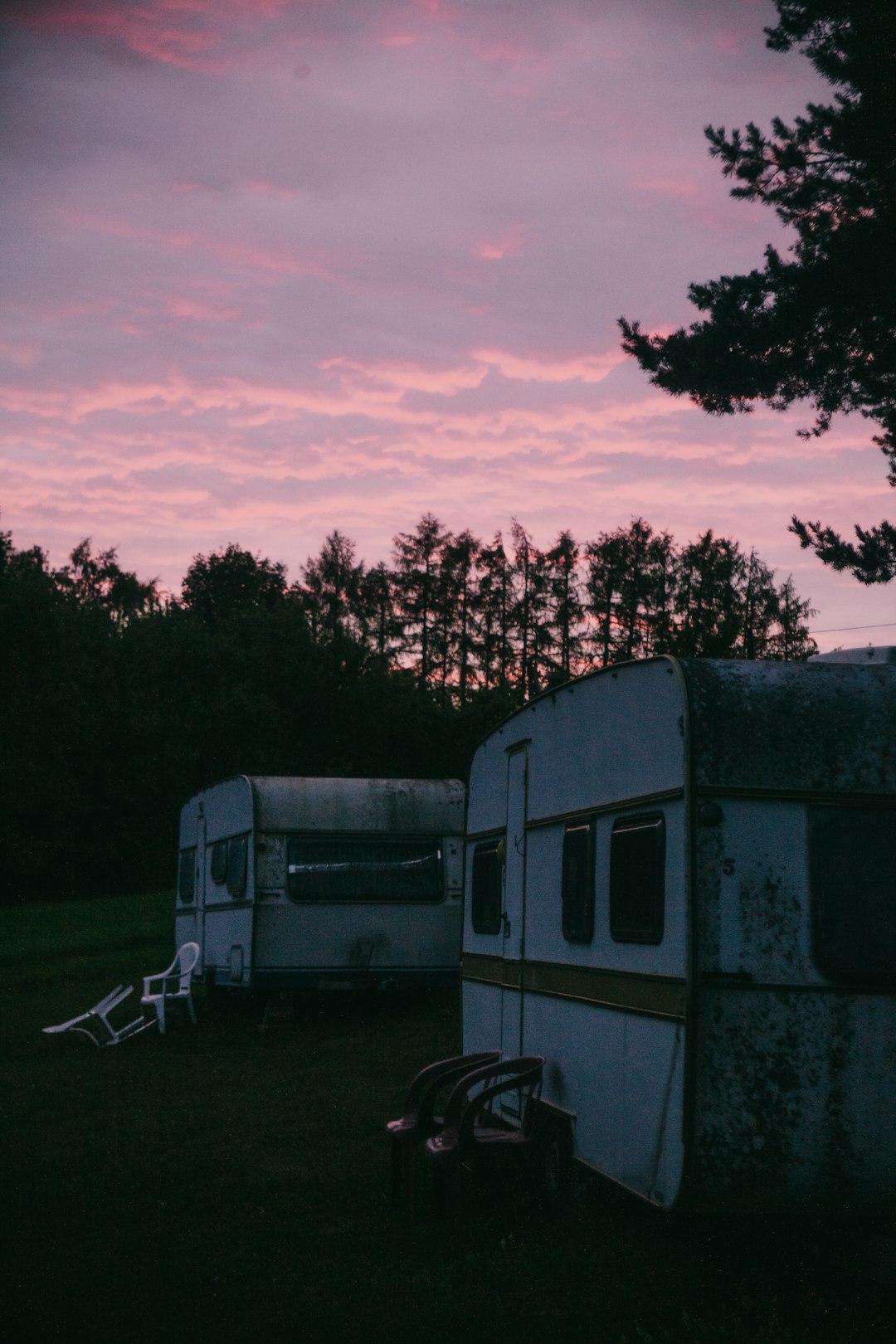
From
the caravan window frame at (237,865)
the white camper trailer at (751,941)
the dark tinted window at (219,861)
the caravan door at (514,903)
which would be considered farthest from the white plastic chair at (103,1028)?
the white camper trailer at (751,941)

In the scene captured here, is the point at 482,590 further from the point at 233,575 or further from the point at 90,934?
the point at 90,934

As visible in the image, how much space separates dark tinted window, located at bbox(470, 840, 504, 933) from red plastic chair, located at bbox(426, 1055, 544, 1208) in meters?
1.51

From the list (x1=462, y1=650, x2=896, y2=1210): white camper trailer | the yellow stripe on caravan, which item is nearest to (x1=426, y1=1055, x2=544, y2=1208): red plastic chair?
the yellow stripe on caravan

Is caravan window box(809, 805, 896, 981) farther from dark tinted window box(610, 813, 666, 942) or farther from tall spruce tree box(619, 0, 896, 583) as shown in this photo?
tall spruce tree box(619, 0, 896, 583)

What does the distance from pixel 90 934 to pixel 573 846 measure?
20194 mm

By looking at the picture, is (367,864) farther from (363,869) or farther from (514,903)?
(514,903)

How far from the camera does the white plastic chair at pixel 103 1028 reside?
14.6 m

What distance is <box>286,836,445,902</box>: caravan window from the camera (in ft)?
49.8

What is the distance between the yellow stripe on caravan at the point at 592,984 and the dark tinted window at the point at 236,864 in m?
6.58

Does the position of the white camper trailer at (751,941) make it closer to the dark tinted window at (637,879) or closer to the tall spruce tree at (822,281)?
the dark tinted window at (637,879)

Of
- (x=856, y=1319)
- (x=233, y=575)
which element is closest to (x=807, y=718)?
(x=856, y=1319)

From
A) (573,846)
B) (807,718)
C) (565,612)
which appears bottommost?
(573,846)

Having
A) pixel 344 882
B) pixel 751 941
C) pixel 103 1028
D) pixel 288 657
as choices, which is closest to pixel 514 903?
pixel 751 941

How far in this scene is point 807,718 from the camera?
5727mm
